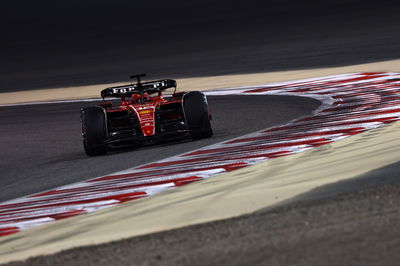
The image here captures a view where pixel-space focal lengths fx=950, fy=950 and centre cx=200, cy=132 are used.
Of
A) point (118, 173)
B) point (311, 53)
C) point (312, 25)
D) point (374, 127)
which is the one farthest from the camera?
point (312, 25)

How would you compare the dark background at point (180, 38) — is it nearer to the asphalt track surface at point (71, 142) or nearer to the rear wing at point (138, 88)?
the asphalt track surface at point (71, 142)

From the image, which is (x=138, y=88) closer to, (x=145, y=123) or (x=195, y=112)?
(x=145, y=123)

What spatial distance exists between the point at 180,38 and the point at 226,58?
9.72m

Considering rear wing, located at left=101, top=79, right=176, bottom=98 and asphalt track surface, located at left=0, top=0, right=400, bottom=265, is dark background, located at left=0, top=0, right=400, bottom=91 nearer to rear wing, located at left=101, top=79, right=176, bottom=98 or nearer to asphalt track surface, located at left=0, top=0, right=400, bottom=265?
asphalt track surface, located at left=0, top=0, right=400, bottom=265

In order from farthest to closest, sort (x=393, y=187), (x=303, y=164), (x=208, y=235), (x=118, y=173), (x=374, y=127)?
(x=374, y=127)
(x=118, y=173)
(x=303, y=164)
(x=393, y=187)
(x=208, y=235)

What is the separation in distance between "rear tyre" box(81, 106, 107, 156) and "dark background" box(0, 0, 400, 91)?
36.8 feet

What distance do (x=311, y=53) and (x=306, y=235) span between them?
20.0m

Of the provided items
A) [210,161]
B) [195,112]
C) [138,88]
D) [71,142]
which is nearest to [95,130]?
[138,88]

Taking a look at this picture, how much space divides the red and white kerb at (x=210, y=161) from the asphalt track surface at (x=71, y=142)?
15.4 inches

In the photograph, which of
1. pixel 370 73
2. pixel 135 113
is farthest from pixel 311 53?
pixel 135 113

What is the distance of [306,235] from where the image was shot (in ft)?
16.8

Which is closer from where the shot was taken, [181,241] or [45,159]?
[181,241]

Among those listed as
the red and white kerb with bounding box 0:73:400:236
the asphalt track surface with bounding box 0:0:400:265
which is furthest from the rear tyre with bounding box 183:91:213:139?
the asphalt track surface with bounding box 0:0:400:265

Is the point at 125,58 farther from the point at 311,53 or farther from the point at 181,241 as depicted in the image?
the point at 181,241
